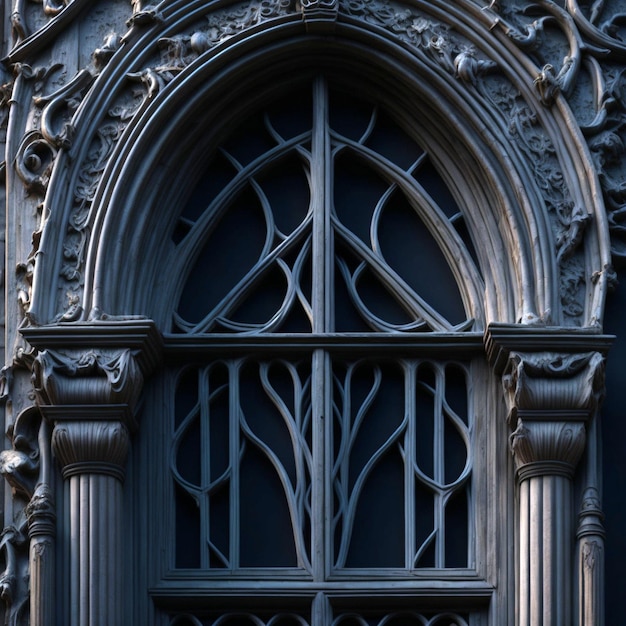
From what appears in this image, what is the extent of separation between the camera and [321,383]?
61.8 ft

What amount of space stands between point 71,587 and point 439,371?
2999mm

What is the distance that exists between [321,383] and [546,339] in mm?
1618

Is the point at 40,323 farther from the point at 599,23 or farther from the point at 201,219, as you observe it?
A: the point at 599,23

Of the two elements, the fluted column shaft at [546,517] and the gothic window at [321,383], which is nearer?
the fluted column shaft at [546,517]

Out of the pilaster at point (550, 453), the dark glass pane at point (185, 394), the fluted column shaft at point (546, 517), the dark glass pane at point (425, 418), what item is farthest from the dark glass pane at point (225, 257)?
the fluted column shaft at point (546, 517)

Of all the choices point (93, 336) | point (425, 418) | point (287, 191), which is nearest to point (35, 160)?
point (93, 336)

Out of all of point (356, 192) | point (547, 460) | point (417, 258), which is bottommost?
point (547, 460)

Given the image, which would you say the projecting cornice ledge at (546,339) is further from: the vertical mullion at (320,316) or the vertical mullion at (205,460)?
the vertical mullion at (205,460)

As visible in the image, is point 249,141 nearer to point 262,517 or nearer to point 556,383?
point 262,517

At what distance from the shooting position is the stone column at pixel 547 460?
18.0 metres

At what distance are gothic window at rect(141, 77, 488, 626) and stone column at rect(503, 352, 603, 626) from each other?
477mm

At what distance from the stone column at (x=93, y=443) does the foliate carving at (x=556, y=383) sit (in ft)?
8.54

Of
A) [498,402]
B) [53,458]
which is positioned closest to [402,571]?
[498,402]

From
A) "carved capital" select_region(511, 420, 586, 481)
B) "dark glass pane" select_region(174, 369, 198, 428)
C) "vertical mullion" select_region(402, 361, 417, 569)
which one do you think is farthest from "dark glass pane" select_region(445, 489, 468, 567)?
"dark glass pane" select_region(174, 369, 198, 428)
